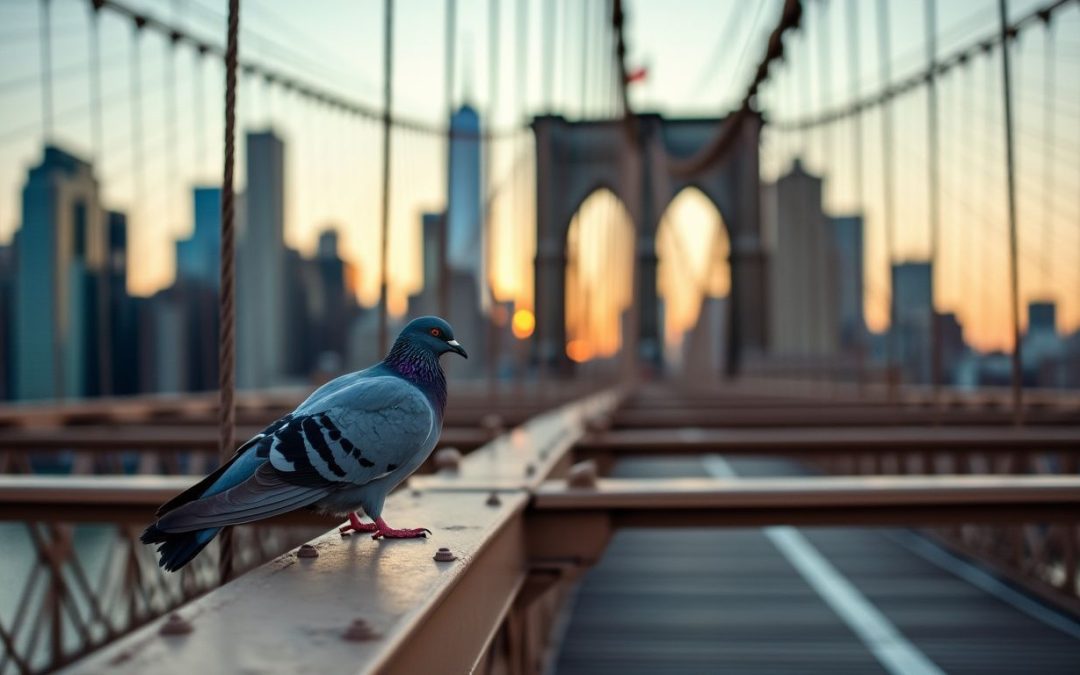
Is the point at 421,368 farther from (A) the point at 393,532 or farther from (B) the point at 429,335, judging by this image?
(A) the point at 393,532

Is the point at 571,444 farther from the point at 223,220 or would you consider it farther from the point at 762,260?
the point at 762,260

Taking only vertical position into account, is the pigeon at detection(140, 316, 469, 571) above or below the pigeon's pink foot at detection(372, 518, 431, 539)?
above

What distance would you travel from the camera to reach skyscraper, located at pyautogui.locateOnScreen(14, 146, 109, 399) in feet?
29.8

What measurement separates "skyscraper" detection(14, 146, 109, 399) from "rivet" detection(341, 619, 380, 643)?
7966mm

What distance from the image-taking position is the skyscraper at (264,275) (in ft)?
42.4

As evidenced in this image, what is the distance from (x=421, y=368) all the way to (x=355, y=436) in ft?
0.73

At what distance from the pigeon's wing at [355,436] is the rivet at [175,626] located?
35 centimetres

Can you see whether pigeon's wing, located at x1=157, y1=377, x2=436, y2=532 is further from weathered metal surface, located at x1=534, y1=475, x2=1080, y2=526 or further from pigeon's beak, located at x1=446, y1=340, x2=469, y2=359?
weathered metal surface, located at x1=534, y1=475, x2=1080, y2=526

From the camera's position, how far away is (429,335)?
1.72m

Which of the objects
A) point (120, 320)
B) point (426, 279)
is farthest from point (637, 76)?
point (120, 320)

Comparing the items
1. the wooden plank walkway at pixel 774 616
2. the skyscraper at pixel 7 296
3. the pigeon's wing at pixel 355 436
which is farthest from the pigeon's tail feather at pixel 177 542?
the skyscraper at pixel 7 296

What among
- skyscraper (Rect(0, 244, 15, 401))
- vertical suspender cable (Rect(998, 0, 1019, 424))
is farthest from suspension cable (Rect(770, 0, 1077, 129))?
skyscraper (Rect(0, 244, 15, 401))

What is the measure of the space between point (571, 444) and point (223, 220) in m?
2.83

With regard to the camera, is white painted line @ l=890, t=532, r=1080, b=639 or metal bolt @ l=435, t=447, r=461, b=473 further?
white painted line @ l=890, t=532, r=1080, b=639
